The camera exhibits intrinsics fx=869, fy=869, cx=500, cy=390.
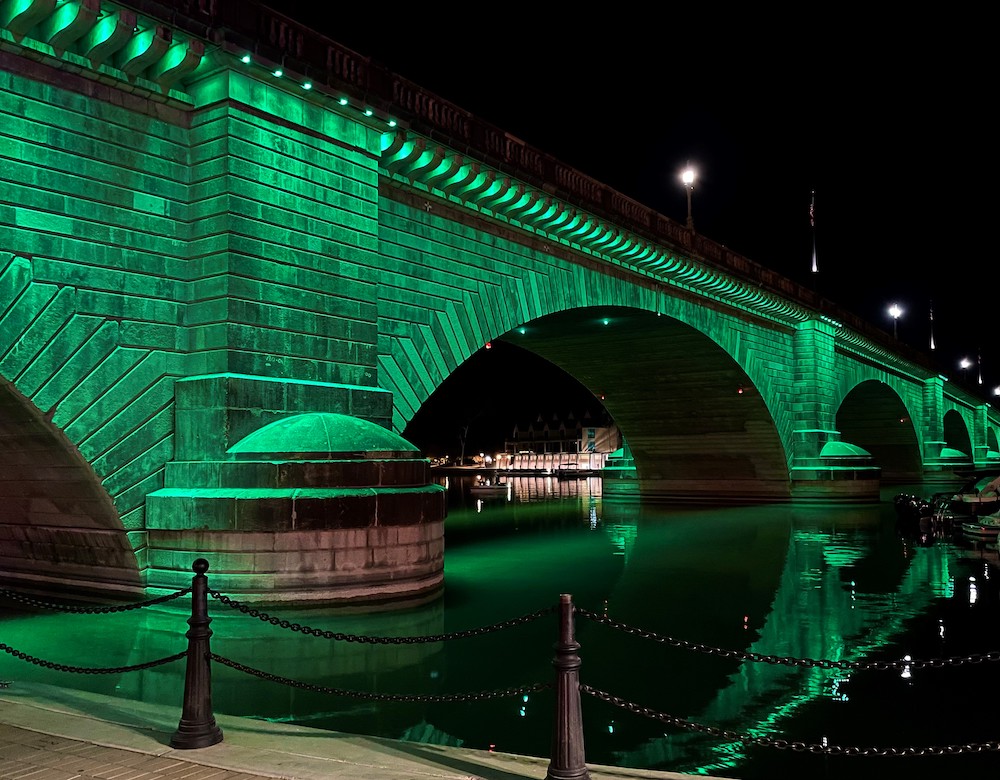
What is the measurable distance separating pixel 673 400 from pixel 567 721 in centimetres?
3472

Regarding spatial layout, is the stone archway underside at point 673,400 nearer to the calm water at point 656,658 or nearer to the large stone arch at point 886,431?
the calm water at point 656,658

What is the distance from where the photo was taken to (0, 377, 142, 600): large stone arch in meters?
12.2

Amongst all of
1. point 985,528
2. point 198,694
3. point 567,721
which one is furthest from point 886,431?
point 198,694

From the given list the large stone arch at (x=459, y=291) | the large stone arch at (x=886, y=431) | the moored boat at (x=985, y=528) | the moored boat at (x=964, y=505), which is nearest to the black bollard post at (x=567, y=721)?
the large stone arch at (x=459, y=291)

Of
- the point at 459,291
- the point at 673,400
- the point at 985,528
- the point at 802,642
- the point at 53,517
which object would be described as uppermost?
the point at 459,291

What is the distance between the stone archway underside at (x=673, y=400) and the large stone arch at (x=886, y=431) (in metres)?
20.9

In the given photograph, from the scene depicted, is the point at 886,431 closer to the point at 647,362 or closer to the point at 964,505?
the point at 647,362

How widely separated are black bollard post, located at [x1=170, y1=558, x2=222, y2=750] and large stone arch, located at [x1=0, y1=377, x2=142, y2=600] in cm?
709

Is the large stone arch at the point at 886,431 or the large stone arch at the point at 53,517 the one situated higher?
the large stone arch at the point at 886,431

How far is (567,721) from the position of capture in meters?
4.82

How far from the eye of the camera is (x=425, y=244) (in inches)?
712

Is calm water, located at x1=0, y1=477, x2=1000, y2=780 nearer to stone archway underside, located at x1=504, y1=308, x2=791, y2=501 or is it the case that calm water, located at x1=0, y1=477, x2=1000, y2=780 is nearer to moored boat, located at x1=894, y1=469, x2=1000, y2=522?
moored boat, located at x1=894, y1=469, x2=1000, y2=522

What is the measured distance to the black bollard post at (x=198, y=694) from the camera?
553 cm

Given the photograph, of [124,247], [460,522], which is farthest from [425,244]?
[460,522]
